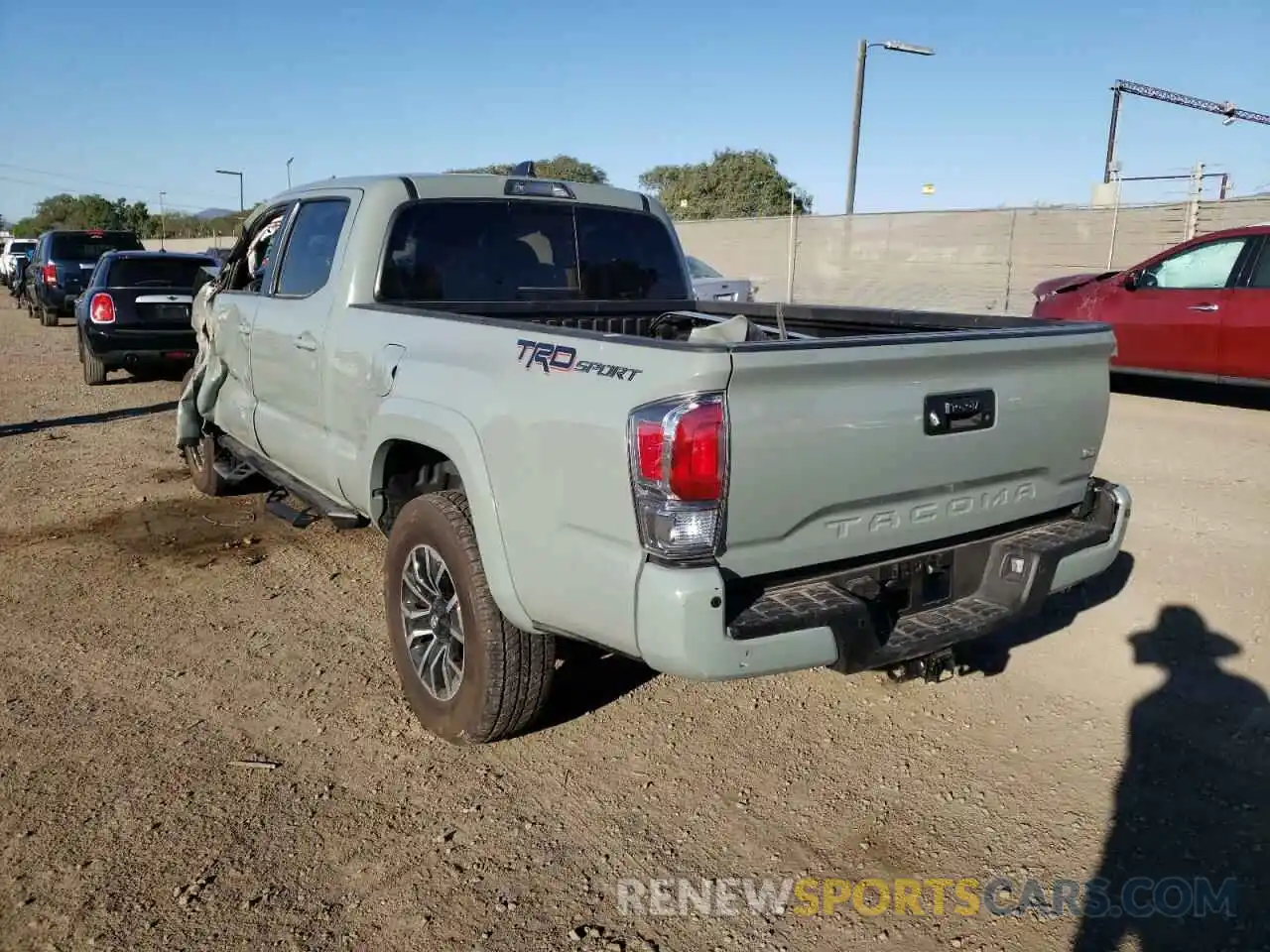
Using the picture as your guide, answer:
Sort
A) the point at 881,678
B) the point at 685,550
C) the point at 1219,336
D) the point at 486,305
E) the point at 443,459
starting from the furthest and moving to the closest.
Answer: the point at 1219,336 → the point at 486,305 → the point at 881,678 → the point at 443,459 → the point at 685,550

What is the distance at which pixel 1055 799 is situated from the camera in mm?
3230

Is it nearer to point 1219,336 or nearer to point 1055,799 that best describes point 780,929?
point 1055,799

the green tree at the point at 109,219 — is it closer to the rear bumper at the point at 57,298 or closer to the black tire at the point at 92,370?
the rear bumper at the point at 57,298

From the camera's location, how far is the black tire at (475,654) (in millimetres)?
3217

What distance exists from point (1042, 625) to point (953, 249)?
16360 millimetres

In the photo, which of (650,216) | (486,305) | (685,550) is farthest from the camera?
(650,216)

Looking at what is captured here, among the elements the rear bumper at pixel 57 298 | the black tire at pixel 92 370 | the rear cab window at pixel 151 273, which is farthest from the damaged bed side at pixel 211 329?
the rear bumper at pixel 57 298

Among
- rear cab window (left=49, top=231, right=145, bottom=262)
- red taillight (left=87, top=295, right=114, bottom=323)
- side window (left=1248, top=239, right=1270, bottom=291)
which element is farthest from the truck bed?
rear cab window (left=49, top=231, right=145, bottom=262)

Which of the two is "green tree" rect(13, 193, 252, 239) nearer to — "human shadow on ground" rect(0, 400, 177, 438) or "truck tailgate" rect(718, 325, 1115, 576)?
"human shadow on ground" rect(0, 400, 177, 438)

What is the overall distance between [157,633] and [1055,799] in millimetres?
3807

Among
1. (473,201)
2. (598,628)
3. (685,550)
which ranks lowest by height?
(598,628)

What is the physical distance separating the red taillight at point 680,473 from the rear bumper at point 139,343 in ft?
32.3

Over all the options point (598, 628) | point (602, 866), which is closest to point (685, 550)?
point (598, 628)

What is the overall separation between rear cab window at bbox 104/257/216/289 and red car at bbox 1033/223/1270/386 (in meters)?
9.92
